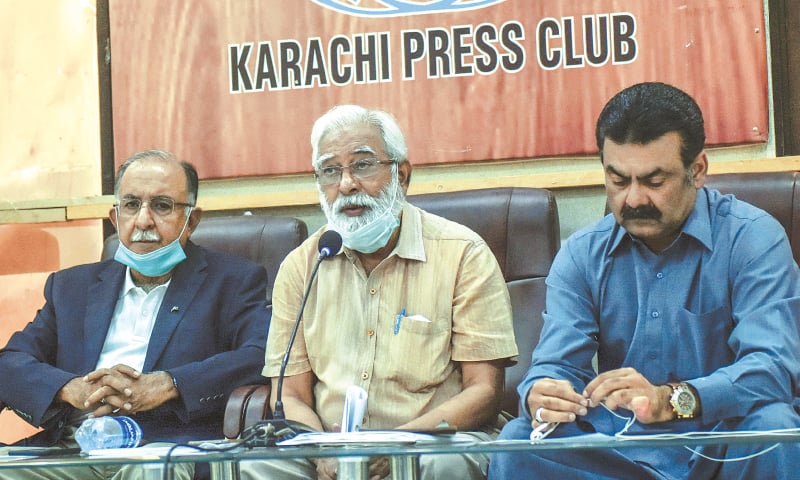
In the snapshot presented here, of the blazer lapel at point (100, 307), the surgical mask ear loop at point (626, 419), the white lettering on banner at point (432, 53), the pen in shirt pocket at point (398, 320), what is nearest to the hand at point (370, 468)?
the pen in shirt pocket at point (398, 320)

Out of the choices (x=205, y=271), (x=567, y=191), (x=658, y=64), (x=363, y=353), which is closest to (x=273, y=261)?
(x=205, y=271)

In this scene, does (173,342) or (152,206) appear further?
(152,206)

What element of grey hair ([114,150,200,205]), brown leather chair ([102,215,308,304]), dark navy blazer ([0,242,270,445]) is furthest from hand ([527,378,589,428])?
grey hair ([114,150,200,205])

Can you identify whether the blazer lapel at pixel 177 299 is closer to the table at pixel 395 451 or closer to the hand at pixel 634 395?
the table at pixel 395 451

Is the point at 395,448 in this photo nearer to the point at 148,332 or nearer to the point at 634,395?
the point at 634,395

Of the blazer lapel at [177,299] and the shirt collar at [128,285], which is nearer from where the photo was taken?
the blazer lapel at [177,299]

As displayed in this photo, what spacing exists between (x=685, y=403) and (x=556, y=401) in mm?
239

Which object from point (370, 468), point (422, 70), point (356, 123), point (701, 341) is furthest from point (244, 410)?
point (422, 70)

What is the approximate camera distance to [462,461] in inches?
94.3

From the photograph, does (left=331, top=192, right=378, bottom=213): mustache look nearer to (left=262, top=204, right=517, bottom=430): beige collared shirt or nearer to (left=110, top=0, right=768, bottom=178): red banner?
(left=262, top=204, right=517, bottom=430): beige collared shirt

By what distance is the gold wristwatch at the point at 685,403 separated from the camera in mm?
2055

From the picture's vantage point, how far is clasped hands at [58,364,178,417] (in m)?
2.84

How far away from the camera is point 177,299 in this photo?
123 inches

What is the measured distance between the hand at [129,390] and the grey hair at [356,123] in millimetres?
692
